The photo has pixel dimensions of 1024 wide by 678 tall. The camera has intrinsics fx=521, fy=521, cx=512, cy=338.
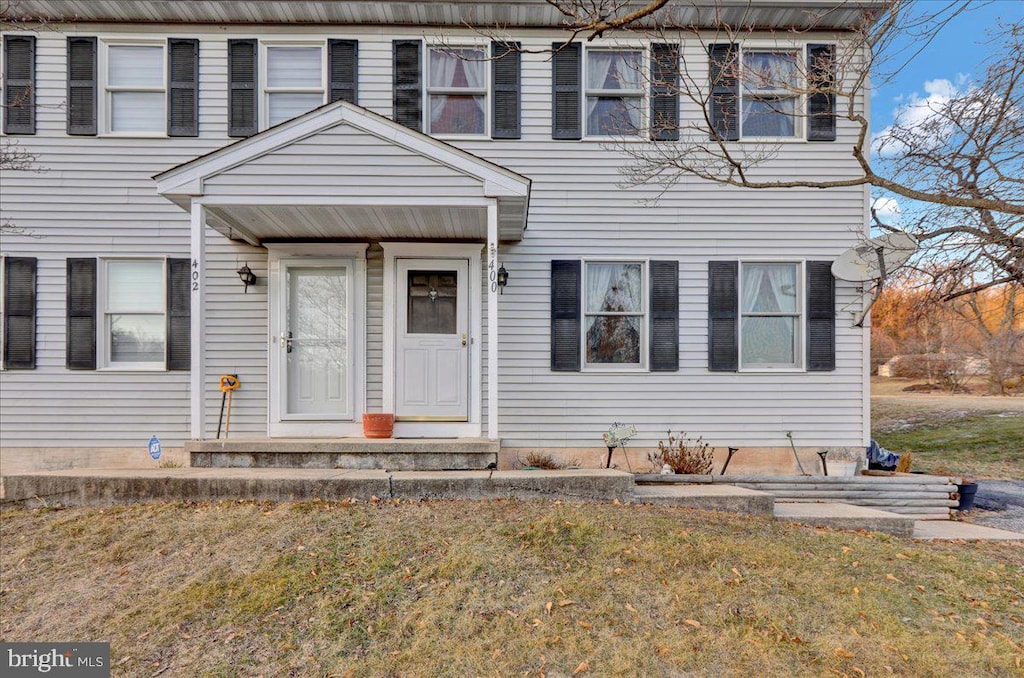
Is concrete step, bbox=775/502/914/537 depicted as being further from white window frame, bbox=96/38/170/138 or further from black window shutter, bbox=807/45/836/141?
white window frame, bbox=96/38/170/138

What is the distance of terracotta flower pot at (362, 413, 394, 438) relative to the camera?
5965 mm

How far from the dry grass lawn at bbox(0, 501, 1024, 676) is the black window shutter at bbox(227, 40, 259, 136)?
14.9 feet

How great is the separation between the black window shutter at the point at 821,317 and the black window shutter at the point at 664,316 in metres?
1.67

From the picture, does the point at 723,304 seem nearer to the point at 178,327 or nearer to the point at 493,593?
the point at 493,593

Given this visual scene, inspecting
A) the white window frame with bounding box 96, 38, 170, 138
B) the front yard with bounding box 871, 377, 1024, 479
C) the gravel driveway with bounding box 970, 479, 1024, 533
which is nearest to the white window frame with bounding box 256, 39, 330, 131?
the white window frame with bounding box 96, 38, 170, 138

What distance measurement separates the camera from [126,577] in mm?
3680

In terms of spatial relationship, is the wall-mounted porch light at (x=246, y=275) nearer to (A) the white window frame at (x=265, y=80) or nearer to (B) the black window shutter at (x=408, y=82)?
(A) the white window frame at (x=265, y=80)

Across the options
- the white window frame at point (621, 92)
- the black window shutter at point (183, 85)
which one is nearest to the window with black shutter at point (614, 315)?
the white window frame at point (621, 92)

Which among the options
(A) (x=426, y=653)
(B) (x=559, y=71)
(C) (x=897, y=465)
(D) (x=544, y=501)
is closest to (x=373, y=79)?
(B) (x=559, y=71)

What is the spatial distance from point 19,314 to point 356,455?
15.7 ft

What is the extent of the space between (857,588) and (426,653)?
291 cm

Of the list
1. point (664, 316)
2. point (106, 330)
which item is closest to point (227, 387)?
point (106, 330)

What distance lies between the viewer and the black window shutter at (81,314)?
249 inches

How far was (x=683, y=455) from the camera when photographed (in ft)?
20.4
